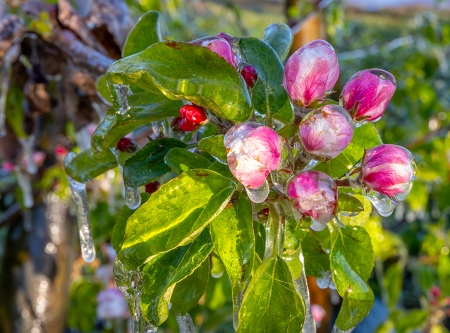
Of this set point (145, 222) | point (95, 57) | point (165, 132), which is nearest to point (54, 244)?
point (95, 57)

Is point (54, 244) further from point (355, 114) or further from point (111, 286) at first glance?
point (355, 114)

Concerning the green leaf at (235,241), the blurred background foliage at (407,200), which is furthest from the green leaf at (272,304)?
the blurred background foliage at (407,200)

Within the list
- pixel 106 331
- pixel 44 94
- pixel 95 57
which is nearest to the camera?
pixel 95 57

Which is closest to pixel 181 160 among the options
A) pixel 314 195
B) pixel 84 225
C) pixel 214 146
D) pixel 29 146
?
pixel 214 146

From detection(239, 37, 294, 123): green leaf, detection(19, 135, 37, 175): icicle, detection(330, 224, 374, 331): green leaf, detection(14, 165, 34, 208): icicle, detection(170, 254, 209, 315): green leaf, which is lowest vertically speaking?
detection(14, 165, 34, 208): icicle

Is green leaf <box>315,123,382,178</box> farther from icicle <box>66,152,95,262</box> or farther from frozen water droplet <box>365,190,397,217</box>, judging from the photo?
icicle <box>66,152,95,262</box>

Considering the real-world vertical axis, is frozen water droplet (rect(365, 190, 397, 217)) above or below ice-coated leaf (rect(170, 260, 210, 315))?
above

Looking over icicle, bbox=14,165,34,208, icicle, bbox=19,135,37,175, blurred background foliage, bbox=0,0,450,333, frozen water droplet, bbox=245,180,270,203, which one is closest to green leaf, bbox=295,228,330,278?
frozen water droplet, bbox=245,180,270,203
